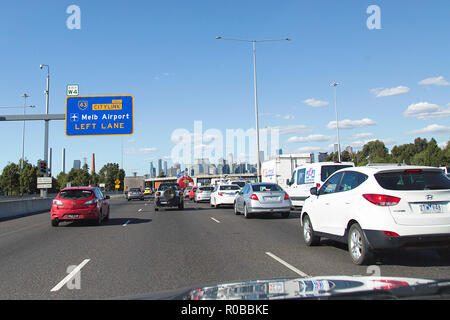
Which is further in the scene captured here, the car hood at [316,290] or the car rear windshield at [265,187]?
the car rear windshield at [265,187]

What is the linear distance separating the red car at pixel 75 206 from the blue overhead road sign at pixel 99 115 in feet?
41.4

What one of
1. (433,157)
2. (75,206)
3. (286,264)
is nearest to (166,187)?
(75,206)

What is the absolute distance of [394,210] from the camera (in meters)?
6.73

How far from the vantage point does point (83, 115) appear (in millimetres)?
27766

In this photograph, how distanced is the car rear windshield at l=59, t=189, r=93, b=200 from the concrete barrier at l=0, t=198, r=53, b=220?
7987 millimetres

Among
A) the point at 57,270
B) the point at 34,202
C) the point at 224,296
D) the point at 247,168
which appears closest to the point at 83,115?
the point at 34,202

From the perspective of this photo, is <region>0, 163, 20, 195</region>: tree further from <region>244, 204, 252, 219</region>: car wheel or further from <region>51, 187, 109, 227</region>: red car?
<region>244, 204, 252, 219</region>: car wheel

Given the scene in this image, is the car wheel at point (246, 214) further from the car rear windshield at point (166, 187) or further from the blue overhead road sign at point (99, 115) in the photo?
the blue overhead road sign at point (99, 115)

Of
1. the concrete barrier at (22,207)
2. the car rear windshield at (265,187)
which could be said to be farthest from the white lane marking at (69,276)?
the concrete barrier at (22,207)

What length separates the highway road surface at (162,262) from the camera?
20.1 ft

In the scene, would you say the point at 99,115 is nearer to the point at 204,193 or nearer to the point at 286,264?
the point at 204,193

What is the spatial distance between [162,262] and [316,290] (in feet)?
15.1

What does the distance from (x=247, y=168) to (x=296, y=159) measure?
402 ft
